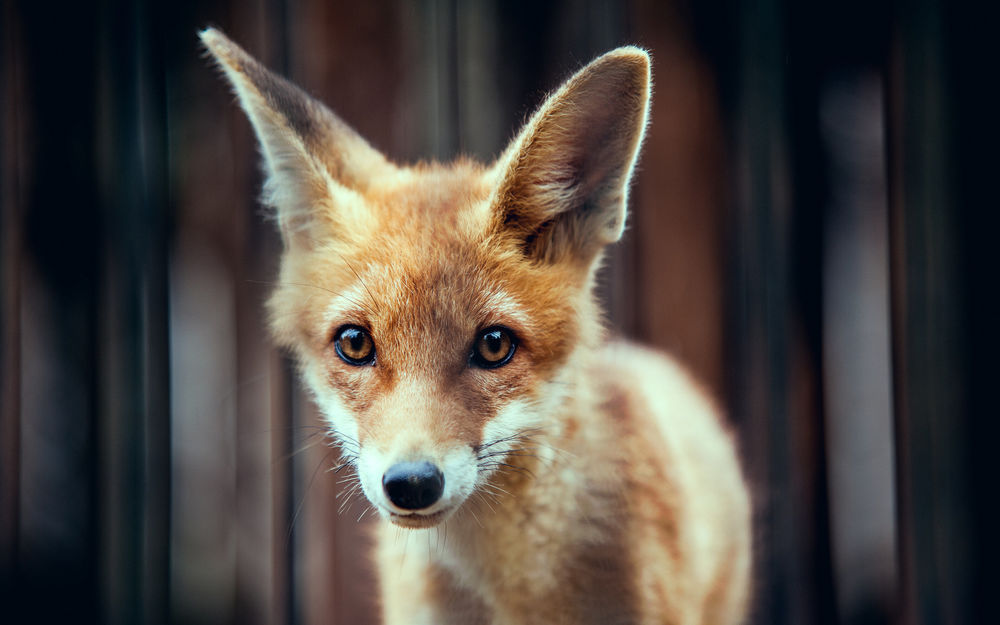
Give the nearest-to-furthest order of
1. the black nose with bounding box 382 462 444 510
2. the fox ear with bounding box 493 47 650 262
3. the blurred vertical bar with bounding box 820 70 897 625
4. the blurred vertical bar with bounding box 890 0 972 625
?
the black nose with bounding box 382 462 444 510
the fox ear with bounding box 493 47 650 262
the blurred vertical bar with bounding box 890 0 972 625
the blurred vertical bar with bounding box 820 70 897 625

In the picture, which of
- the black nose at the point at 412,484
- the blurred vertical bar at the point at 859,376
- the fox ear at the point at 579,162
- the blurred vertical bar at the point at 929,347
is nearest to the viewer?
the black nose at the point at 412,484

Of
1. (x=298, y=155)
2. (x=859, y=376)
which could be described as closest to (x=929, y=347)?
(x=859, y=376)

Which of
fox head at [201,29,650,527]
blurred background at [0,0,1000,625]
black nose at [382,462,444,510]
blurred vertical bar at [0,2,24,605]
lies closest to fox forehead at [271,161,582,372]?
fox head at [201,29,650,527]

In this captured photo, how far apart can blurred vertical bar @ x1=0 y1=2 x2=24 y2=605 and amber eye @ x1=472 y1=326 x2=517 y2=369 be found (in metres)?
1.06

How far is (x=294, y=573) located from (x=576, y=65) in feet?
3.76

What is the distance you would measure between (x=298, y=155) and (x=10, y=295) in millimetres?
811

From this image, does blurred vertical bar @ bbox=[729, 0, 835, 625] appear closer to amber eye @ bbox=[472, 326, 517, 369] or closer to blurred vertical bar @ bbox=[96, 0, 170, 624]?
amber eye @ bbox=[472, 326, 517, 369]

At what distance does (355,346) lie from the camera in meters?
1.04

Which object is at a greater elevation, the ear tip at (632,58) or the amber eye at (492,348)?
the ear tip at (632,58)

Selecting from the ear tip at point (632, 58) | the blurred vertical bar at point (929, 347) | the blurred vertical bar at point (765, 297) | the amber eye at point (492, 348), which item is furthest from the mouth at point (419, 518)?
the blurred vertical bar at point (929, 347)

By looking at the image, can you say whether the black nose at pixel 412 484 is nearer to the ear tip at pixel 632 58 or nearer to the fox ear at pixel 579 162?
the fox ear at pixel 579 162

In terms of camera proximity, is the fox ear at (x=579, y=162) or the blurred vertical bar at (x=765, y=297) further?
the blurred vertical bar at (x=765, y=297)

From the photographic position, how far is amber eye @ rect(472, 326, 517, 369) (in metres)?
1.02

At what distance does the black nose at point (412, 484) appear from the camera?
0.87 m
